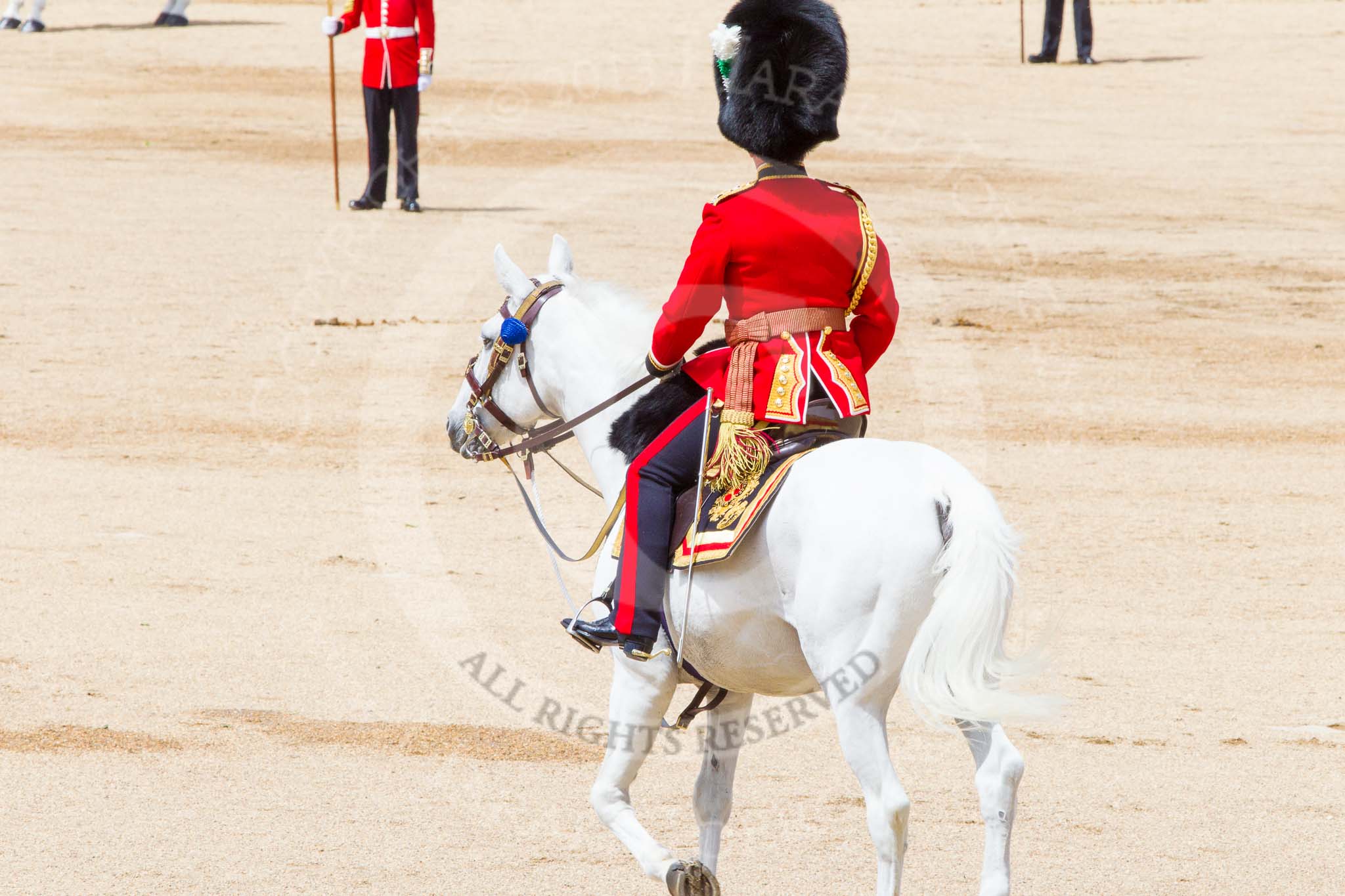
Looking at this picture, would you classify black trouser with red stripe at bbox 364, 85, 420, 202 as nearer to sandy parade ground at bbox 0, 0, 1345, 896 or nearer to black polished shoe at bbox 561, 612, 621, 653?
sandy parade ground at bbox 0, 0, 1345, 896

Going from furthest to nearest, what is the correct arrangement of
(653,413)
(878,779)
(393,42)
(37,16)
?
(37,16), (393,42), (653,413), (878,779)

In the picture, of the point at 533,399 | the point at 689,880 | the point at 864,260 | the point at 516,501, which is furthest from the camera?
the point at 516,501

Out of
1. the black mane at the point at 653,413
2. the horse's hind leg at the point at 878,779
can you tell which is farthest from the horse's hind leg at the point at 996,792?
the black mane at the point at 653,413

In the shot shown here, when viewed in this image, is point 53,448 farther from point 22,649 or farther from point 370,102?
point 370,102

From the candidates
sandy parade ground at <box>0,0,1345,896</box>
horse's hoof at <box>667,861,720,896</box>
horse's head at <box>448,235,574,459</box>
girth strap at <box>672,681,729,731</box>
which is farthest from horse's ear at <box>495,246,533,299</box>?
horse's hoof at <box>667,861,720,896</box>

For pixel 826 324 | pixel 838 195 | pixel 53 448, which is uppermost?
pixel 838 195

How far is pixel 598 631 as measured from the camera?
425 cm

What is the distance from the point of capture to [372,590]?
23.8 ft

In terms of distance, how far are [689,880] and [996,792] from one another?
73 cm

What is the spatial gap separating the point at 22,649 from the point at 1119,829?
145 inches

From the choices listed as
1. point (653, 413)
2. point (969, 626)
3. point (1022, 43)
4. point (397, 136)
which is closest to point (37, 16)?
point (397, 136)

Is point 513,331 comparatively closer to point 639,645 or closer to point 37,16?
point 639,645

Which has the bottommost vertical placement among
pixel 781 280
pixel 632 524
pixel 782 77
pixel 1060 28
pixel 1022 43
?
pixel 1022 43

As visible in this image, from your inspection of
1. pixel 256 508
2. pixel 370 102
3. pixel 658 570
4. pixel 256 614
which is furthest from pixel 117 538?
pixel 370 102
